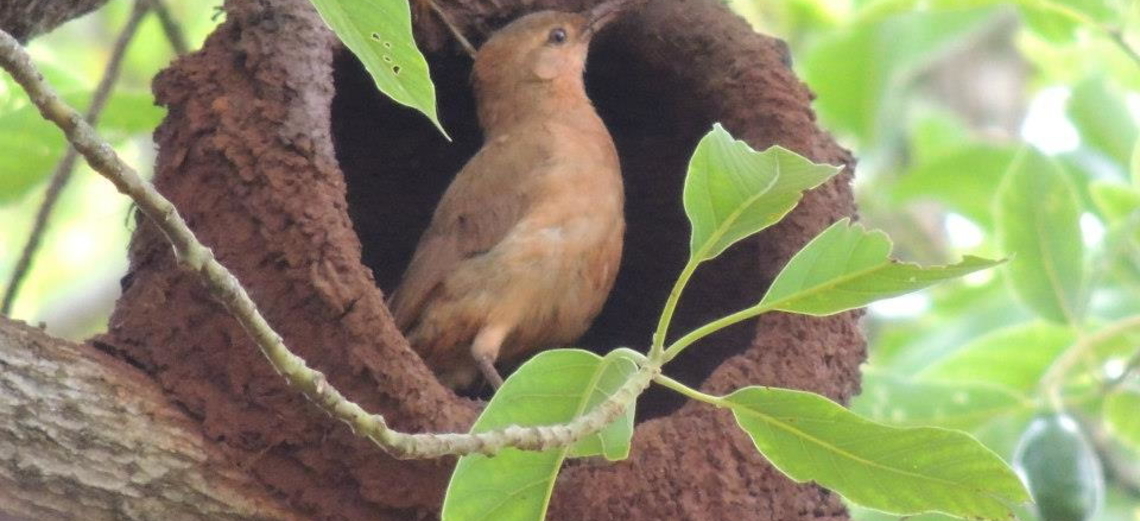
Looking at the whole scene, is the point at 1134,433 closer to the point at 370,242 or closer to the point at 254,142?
the point at 370,242

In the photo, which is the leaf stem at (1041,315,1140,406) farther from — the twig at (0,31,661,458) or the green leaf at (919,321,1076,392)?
the twig at (0,31,661,458)

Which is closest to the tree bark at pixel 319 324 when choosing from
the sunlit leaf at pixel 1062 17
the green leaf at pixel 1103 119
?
the sunlit leaf at pixel 1062 17

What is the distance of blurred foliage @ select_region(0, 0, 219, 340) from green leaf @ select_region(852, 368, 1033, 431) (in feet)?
6.85

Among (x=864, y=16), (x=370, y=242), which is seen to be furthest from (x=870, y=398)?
(x=370, y=242)

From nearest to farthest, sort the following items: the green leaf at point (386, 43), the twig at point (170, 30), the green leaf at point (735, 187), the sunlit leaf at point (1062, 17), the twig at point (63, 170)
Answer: the green leaf at point (386, 43) < the green leaf at point (735, 187) < the twig at point (63, 170) < the twig at point (170, 30) < the sunlit leaf at point (1062, 17)

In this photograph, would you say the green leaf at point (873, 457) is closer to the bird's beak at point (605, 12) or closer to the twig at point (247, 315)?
the twig at point (247, 315)

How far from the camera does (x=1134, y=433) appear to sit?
4426mm

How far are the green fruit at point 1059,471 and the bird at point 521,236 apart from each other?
3.88 ft

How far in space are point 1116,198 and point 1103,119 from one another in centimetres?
83

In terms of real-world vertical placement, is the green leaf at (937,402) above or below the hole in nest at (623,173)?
below

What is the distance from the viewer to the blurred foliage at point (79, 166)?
155 inches

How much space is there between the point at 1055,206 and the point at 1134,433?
2.27 ft

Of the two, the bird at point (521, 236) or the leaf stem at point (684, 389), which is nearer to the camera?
the leaf stem at point (684, 389)

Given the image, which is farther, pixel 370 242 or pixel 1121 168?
pixel 1121 168
